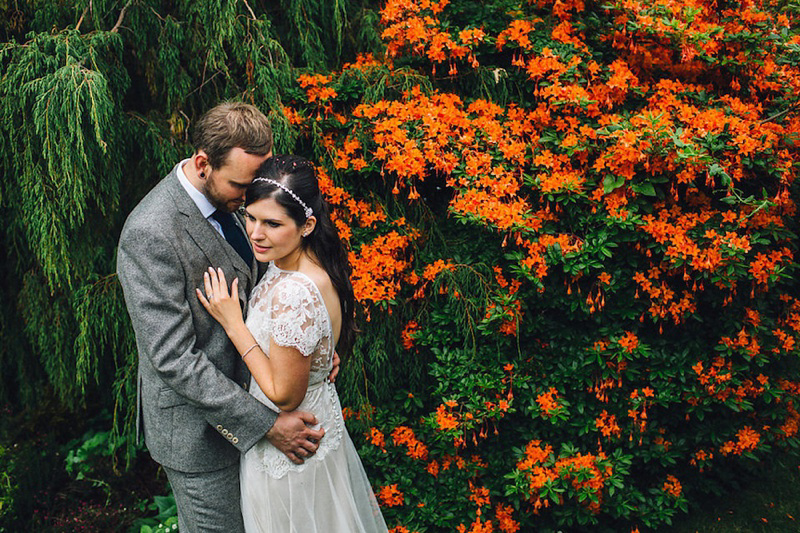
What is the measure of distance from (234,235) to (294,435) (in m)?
0.78

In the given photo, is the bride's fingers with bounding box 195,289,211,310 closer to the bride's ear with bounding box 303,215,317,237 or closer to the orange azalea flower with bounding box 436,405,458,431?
the bride's ear with bounding box 303,215,317,237

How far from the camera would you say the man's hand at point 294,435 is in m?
2.24

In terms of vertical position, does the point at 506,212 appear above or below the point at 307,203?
below

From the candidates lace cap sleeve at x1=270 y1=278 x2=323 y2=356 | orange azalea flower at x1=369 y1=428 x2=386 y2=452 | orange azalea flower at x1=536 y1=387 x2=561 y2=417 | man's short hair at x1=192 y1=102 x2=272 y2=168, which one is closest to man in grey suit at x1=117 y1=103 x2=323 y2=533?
man's short hair at x1=192 y1=102 x2=272 y2=168

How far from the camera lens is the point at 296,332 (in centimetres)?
210

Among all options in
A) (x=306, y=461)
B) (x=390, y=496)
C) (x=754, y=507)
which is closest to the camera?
(x=306, y=461)

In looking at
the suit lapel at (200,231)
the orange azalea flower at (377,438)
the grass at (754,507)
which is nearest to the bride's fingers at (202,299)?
the suit lapel at (200,231)

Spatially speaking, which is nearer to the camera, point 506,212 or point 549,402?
point 506,212

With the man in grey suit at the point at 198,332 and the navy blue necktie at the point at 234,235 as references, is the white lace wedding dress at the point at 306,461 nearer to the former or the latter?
the man in grey suit at the point at 198,332

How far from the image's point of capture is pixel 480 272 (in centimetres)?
335

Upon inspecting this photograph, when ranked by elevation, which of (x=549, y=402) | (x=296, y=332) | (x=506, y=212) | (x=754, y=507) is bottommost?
(x=754, y=507)

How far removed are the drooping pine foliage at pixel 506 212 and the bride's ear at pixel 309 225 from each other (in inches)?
37.0

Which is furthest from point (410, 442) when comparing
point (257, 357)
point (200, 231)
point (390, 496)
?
point (200, 231)

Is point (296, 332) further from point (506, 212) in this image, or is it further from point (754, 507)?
point (754, 507)
